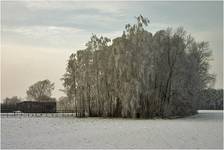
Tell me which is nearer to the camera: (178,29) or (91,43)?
(178,29)

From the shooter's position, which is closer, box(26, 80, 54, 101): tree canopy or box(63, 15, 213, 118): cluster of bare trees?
box(63, 15, 213, 118): cluster of bare trees

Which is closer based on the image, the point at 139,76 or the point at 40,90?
the point at 139,76

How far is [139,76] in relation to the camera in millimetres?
48375

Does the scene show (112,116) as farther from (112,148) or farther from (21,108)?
(21,108)

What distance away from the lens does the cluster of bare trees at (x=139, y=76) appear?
1924 inches

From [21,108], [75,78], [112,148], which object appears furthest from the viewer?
[21,108]

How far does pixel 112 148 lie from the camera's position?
16906 millimetres

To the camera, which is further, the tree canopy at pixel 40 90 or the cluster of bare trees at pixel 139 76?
the tree canopy at pixel 40 90

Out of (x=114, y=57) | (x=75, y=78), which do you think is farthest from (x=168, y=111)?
(x=75, y=78)

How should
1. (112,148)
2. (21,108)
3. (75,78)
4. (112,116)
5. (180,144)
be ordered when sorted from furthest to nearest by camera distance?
(21,108)
(75,78)
(112,116)
(180,144)
(112,148)

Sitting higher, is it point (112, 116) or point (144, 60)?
point (144, 60)

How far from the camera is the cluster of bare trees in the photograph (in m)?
48.9

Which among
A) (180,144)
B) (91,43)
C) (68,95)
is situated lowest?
(180,144)

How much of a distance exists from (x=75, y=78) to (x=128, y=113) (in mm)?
13938
